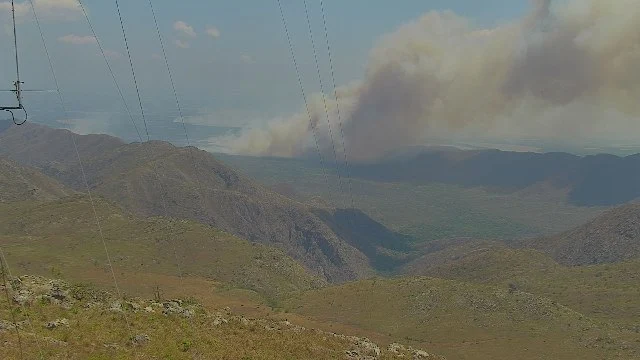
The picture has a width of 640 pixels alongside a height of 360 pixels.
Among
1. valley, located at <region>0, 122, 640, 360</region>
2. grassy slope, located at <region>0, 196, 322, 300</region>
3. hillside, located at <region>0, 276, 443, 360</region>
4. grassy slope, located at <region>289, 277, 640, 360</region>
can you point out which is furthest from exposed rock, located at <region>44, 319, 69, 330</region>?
grassy slope, located at <region>0, 196, 322, 300</region>

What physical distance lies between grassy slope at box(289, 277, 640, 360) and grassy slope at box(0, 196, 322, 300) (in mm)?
24745

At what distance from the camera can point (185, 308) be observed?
49.7m

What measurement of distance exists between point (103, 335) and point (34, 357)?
21.0ft

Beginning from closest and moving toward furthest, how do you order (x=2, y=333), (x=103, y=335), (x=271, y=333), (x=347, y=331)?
(x=2, y=333) < (x=103, y=335) < (x=271, y=333) < (x=347, y=331)

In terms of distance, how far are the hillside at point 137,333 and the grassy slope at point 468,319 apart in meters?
59.4

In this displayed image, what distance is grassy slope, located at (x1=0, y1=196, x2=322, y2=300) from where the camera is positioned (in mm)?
148625

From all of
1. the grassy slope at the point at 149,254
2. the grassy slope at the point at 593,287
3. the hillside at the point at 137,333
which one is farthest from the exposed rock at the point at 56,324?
the grassy slope at the point at 593,287

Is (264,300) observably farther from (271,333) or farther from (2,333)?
(2,333)

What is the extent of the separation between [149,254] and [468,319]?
105 metres

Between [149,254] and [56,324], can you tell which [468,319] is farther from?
[149,254]

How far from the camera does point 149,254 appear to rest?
16938 centimetres

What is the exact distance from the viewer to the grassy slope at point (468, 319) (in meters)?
102

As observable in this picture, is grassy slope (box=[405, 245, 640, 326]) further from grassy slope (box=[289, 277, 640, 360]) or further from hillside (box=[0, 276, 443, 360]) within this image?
hillside (box=[0, 276, 443, 360])

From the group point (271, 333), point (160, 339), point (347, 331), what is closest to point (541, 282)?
point (347, 331)
